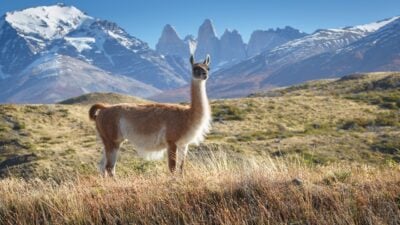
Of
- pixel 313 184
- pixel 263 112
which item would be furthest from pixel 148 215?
pixel 263 112

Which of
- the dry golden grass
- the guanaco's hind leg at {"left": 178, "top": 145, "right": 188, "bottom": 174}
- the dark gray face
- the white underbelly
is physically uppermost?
the dark gray face

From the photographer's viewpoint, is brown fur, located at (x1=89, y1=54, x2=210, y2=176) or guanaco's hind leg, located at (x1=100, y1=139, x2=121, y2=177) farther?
guanaco's hind leg, located at (x1=100, y1=139, x2=121, y2=177)

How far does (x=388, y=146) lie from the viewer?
29391 mm

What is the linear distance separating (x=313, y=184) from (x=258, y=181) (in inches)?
37.1

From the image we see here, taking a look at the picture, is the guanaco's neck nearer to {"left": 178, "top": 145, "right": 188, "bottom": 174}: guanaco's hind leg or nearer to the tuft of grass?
{"left": 178, "top": 145, "right": 188, "bottom": 174}: guanaco's hind leg

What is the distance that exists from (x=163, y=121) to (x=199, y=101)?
106cm

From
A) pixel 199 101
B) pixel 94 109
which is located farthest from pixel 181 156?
pixel 94 109

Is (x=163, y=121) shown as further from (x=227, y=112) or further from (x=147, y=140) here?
(x=227, y=112)

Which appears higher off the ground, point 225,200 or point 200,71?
point 200,71

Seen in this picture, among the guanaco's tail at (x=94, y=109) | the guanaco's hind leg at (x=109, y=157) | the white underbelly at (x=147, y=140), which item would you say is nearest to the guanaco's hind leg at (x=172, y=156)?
the white underbelly at (x=147, y=140)

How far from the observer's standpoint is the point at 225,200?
8695 millimetres

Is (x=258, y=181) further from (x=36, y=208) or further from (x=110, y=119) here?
(x=110, y=119)

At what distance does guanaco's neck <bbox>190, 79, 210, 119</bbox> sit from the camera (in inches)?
527

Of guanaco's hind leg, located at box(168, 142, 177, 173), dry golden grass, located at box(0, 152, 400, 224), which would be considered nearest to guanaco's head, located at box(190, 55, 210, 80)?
guanaco's hind leg, located at box(168, 142, 177, 173)
